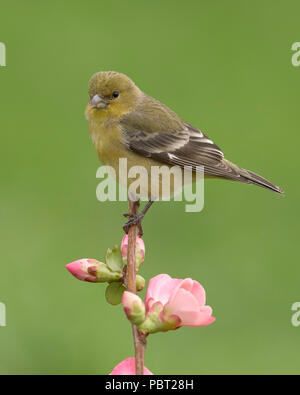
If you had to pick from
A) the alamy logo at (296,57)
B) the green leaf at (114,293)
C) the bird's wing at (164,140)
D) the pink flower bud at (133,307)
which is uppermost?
the alamy logo at (296,57)

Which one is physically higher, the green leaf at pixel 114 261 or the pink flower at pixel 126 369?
the green leaf at pixel 114 261

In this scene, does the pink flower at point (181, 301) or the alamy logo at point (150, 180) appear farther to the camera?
the alamy logo at point (150, 180)

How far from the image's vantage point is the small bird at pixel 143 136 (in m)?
2.31

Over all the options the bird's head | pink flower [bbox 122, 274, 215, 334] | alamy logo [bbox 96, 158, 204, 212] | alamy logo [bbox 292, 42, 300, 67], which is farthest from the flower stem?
alamy logo [bbox 292, 42, 300, 67]

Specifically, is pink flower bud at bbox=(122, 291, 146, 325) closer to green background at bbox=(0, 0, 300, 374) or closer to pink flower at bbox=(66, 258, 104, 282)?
pink flower at bbox=(66, 258, 104, 282)

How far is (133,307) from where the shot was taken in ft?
4.01

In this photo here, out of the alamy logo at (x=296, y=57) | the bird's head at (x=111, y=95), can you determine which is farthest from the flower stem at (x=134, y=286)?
the alamy logo at (x=296, y=57)

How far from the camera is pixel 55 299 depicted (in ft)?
11.8

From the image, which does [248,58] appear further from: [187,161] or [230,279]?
[187,161]

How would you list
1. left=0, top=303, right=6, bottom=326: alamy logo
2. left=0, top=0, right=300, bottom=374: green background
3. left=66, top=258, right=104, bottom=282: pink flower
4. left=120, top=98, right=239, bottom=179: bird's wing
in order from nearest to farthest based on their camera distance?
left=66, top=258, right=104, bottom=282: pink flower, left=120, top=98, right=239, bottom=179: bird's wing, left=0, top=303, right=6, bottom=326: alamy logo, left=0, top=0, right=300, bottom=374: green background

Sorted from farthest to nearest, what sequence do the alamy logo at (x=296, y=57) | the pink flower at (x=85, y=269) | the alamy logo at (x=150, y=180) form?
the alamy logo at (x=296, y=57)
the alamy logo at (x=150, y=180)
the pink flower at (x=85, y=269)

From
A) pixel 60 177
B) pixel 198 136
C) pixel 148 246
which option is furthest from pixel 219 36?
pixel 198 136

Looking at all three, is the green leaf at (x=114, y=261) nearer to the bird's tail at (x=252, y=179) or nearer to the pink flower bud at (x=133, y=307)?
the pink flower bud at (x=133, y=307)

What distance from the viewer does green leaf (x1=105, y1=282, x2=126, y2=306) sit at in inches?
54.4
